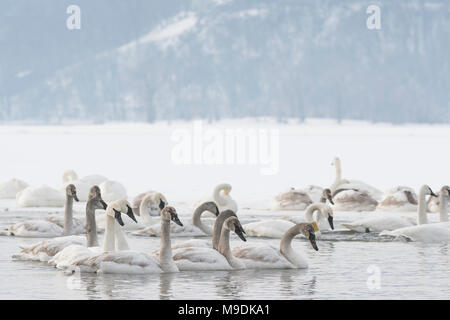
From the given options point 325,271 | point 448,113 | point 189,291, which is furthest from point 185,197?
point 448,113

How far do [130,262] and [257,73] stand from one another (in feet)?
580

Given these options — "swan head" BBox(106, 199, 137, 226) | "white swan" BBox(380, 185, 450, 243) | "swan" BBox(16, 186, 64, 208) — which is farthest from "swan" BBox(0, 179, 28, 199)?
"swan head" BBox(106, 199, 137, 226)

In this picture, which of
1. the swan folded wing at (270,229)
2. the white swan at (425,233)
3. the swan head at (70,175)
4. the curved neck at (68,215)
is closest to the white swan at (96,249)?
the curved neck at (68,215)

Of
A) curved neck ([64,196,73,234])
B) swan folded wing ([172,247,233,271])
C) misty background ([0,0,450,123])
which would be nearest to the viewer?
swan folded wing ([172,247,233,271])

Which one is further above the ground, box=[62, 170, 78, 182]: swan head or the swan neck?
box=[62, 170, 78, 182]: swan head

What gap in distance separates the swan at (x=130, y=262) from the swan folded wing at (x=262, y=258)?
93 centimetres

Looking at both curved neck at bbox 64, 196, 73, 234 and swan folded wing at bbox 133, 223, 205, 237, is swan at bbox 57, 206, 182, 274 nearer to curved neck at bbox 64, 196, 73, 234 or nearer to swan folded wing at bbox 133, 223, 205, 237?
curved neck at bbox 64, 196, 73, 234

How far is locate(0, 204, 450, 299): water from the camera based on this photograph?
32.9ft

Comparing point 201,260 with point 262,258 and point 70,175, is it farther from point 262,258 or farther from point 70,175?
point 70,175

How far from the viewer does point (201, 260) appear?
1152cm

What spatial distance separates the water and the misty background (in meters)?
149

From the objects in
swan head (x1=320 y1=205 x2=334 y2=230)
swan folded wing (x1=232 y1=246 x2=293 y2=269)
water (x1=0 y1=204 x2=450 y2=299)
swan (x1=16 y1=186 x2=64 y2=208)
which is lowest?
water (x1=0 y1=204 x2=450 y2=299)

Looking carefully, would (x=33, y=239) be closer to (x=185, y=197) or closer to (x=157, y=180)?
(x=185, y=197)

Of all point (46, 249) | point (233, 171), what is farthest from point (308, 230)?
point (233, 171)
